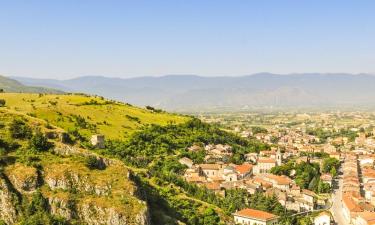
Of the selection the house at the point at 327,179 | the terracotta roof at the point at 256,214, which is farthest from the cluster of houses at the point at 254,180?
the terracotta roof at the point at 256,214

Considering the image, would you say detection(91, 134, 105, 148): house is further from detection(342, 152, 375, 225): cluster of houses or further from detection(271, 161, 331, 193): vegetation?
detection(342, 152, 375, 225): cluster of houses

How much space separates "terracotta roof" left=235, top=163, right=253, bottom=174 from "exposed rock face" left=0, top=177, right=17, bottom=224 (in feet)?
229

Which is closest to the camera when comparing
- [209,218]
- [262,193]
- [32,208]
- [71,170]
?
[32,208]

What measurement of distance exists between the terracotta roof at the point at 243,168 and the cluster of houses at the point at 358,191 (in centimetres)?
2151

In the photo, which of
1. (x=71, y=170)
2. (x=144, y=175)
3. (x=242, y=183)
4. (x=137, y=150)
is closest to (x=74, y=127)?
(x=137, y=150)

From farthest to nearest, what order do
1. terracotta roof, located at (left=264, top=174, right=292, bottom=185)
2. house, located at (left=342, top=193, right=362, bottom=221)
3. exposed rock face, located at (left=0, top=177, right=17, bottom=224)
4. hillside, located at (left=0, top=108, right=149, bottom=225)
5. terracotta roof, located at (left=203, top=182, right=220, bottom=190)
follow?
terracotta roof, located at (left=264, top=174, right=292, bottom=185)
terracotta roof, located at (left=203, top=182, right=220, bottom=190)
house, located at (left=342, top=193, right=362, bottom=221)
hillside, located at (left=0, top=108, right=149, bottom=225)
exposed rock face, located at (left=0, top=177, right=17, bottom=224)

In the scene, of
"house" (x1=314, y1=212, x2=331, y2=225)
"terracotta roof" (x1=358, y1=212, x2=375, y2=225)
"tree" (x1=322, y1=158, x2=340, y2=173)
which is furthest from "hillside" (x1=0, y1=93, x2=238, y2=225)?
"tree" (x1=322, y1=158, x2=340, y2=173)

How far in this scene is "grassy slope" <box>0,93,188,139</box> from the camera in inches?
4310

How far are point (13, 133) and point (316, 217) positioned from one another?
52.0 metres

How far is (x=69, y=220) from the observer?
52625 mm

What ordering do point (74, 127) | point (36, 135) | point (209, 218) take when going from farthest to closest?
point (74, 127) → point (209, 218) → point (36, 135)

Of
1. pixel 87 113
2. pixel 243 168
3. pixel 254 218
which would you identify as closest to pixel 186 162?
pixel 243 168

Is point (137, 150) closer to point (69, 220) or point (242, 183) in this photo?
point (242, 183)

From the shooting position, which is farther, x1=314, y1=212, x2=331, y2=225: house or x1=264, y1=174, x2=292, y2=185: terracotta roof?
x1=264, y1=174, x2=292, y2=185: terracotta roof
